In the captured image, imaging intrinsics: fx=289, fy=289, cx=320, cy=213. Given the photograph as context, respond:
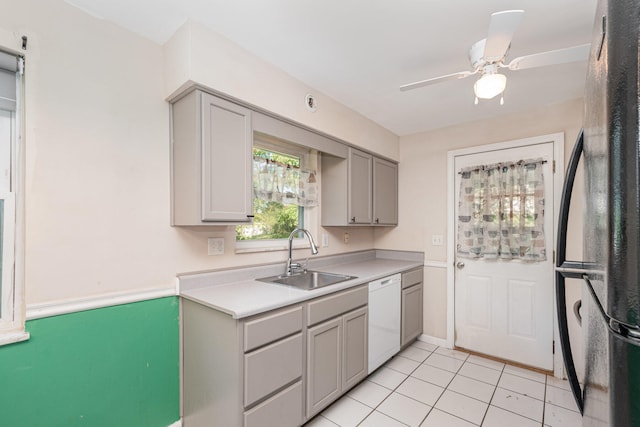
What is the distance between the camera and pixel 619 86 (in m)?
0.38

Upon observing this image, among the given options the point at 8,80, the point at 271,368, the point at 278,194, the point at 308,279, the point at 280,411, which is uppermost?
the point at 8,80

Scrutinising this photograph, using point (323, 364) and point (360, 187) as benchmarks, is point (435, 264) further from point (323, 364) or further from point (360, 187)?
point (323, 364)

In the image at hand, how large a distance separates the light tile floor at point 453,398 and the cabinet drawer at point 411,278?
714 millimetres

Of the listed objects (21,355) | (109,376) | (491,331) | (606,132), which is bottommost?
(491,331)

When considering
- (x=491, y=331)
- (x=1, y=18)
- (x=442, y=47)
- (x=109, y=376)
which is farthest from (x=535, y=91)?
(x=109, y=376)

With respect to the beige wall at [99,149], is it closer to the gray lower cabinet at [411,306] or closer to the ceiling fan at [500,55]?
the ceiling fan at [500,55]

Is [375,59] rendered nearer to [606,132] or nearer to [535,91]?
[535,91]

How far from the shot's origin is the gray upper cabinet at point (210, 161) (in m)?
1.63

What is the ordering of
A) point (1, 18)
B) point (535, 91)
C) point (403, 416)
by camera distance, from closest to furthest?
point (1, 18) < point (403, 416) < point (535, 91)

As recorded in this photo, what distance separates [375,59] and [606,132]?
1715mm

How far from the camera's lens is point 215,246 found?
1.98m

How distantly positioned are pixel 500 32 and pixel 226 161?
1.50 metres

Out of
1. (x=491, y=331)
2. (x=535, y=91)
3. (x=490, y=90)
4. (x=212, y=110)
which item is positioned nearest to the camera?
(x=490, y=90)

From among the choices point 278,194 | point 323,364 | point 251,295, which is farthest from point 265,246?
point 323,364
